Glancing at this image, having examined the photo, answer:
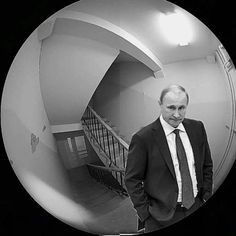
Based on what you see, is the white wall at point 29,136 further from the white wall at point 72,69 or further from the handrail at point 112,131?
the handrail at point 112,131

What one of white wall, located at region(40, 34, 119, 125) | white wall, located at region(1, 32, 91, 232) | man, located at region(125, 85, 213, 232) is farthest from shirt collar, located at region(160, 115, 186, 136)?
white wall, located at region(1, 32, 91, 232)

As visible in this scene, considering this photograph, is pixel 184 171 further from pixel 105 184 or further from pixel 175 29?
pixel 175 29

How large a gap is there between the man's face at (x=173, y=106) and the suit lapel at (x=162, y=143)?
5 centimetres

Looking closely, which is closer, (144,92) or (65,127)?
(144,92)

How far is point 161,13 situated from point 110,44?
0.30 meters

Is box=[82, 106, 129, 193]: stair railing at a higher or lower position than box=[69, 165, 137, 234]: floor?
higher

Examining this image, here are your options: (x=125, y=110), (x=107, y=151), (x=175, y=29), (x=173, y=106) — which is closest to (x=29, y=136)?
(x=107, y=151)

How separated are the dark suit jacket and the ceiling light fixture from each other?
1.28 ft

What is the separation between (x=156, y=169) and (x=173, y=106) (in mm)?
311

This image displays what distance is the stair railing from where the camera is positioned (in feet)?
6.06

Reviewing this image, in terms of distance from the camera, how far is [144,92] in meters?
1.79

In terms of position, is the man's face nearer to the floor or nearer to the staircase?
the staircase

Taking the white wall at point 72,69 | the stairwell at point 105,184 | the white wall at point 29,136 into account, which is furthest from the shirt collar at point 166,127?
the white wall at point 29,136

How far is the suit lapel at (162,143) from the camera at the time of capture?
1801 mm
